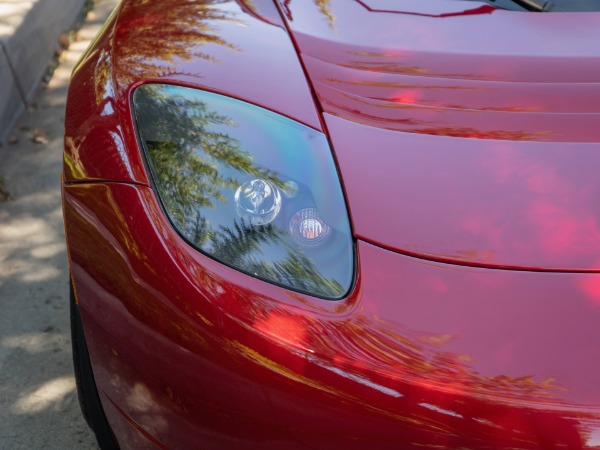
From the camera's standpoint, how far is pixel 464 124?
1623mm

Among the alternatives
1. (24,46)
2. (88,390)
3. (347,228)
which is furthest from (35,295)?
(24,46)

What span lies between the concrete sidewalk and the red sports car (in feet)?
7.17

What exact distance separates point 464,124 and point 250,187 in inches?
16.2

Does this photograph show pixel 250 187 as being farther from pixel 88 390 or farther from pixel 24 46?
pixel 24 46

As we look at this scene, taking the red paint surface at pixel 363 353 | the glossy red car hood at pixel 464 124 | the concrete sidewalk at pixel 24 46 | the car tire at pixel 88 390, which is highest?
the glossy red car hood at pixel 464 124

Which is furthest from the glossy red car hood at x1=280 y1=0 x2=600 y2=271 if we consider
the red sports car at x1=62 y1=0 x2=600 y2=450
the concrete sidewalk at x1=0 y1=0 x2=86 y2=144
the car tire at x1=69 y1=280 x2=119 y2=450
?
the concrete sidewalk at x1=0 y1=0 x2=86 y2=144

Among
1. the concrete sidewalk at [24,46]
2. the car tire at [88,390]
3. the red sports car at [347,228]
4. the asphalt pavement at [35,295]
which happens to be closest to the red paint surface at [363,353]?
the red sports car at [347,228]

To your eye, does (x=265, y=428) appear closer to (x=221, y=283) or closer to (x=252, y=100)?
(x=221, y=283)

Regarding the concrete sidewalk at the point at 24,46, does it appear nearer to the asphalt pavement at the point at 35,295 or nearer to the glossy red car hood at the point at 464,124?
the asphalt pavement at the point at 35,295

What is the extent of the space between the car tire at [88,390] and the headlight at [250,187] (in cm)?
50

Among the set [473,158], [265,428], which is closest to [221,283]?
[265,428]

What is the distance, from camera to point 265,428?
1371 millimetres

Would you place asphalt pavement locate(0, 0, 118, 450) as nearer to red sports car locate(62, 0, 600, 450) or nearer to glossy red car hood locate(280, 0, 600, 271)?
red sports car locate(62, 0, 600, 450)

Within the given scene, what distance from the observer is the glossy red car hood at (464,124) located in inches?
56.9
